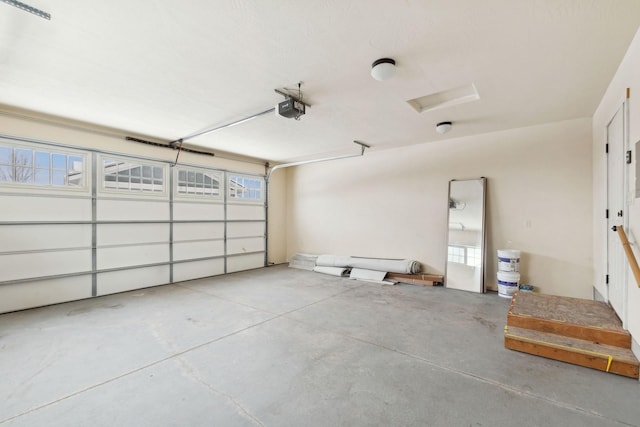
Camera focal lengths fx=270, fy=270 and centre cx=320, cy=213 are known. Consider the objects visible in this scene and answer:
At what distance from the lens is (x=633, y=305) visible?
2279mm

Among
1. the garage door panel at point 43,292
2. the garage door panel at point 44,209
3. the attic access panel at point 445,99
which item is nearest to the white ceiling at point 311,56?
the attic access panel at point 445,99

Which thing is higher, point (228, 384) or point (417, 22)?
point (417, 22)

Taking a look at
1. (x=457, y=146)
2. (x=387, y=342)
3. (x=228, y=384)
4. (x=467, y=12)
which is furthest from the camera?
(x=457, y=146)

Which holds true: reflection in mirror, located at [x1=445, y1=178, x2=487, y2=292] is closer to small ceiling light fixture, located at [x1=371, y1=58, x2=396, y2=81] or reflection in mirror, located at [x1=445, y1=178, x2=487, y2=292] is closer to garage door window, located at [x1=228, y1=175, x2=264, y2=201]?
small ceiling light fixture, located at [x1=371, y1=58, x2=396, y2=81]

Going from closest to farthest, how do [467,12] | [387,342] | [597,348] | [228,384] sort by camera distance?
[467,12] < [228,384] < [597,348] < [387,342]

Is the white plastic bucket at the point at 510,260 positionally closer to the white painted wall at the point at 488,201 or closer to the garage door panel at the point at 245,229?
Answer: the white painted wall at the point at 488,201

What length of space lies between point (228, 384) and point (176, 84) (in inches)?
121

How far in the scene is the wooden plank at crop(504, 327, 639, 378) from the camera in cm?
222

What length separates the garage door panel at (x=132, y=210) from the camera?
4629 mm

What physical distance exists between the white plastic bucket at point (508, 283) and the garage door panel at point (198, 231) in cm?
565

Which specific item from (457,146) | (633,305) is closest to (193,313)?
→ (633,305)

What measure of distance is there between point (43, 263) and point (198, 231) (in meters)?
2.42

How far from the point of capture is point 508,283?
14.2 ft

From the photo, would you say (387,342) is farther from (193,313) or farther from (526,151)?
(526,151)
